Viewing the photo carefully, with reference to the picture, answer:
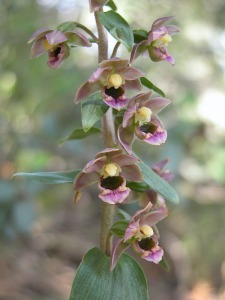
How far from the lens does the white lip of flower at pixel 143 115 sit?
1326 mm

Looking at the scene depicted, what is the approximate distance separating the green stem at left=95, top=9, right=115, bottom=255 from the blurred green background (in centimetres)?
175

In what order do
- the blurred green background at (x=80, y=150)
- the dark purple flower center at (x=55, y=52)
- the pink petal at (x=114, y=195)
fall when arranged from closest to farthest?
the pink petal at (x=114, y=195) < the dark purple flower center at (x=55, y=52) < the blurred green background at (x=80, y=150)

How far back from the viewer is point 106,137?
1.43 metres

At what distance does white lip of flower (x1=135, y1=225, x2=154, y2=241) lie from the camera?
1.32 meters

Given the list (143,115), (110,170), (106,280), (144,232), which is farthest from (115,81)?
(106,280)

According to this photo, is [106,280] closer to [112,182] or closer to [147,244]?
[147,244]

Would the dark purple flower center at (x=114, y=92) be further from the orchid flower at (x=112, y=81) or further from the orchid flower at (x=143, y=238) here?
the orchid flower at (x=143, y=238)

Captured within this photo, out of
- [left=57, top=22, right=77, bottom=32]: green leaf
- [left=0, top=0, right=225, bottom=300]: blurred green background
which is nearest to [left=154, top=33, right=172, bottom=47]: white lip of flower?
[left=57, top=22, right=77, bottom=32]: green leaf

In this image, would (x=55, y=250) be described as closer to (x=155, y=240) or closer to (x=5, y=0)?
(x=5, y=0)

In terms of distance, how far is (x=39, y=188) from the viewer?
127 inches

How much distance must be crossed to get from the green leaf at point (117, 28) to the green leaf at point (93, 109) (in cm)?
15

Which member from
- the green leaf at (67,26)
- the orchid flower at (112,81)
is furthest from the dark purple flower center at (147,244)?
the green leaf at (67,26)

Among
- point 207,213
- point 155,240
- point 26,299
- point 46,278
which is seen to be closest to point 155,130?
point 155,240

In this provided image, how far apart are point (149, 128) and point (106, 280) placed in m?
0.42
